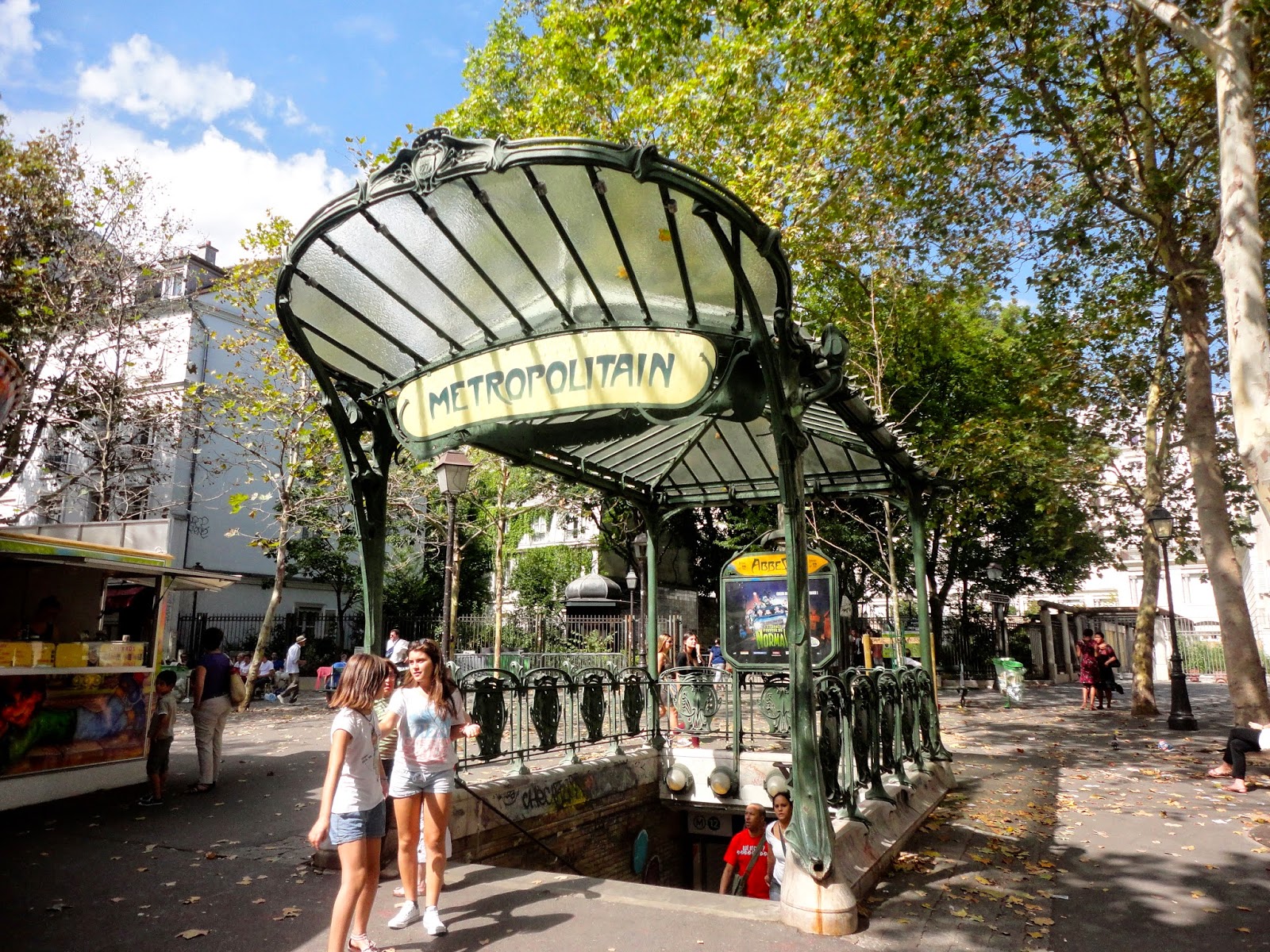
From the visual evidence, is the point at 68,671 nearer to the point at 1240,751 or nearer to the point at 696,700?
the point at 696,700

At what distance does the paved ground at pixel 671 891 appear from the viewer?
15.1ft

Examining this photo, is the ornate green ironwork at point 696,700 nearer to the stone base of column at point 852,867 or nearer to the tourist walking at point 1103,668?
the stone base of column at point 852,867

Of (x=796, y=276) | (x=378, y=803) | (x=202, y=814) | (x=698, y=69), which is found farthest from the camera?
(x=796, y=276)

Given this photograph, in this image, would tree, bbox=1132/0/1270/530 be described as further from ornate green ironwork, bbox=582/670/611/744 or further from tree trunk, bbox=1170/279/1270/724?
tree trunk, bbox=1170/279/1270/724

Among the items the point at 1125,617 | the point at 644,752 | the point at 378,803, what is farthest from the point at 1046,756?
the point at 1125,617

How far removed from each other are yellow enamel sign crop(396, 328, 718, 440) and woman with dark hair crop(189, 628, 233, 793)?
4.62m

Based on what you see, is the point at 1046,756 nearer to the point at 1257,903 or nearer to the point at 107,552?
the point at 1257,903

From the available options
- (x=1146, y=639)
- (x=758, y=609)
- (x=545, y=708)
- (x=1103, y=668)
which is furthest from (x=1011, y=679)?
(x=545, y=708)

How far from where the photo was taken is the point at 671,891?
5277mm

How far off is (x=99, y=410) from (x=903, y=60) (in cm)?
1748

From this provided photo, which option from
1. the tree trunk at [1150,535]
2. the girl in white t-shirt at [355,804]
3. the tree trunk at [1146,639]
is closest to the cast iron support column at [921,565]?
the girl in white t-shirt at [355,804]

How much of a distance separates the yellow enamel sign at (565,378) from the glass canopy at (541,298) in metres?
0.01

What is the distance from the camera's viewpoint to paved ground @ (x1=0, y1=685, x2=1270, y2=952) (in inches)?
181

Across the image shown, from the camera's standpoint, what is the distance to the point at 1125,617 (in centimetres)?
3750
